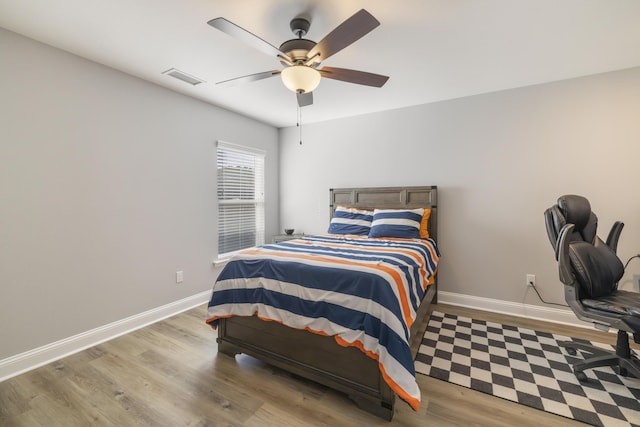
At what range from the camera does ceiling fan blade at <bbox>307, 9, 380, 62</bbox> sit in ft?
4.66

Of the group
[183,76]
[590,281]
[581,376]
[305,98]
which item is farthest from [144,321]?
[590,281]

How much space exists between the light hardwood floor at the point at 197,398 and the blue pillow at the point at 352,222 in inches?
72.4

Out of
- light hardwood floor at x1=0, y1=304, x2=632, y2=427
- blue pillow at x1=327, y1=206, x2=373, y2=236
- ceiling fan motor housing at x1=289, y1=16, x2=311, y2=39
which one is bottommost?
light hardwood floor at x1=0, y1=304, x2=632, y2=427

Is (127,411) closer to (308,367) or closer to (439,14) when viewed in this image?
(308,367)

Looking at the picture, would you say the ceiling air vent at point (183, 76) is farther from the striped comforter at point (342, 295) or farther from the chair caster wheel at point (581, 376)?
the chair caster wheel at point (581, 376)

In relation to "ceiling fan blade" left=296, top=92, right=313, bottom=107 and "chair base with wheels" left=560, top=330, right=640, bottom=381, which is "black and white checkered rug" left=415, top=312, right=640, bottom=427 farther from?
"ceiling fan blade" left=296, top=92, right=313, bottom=107

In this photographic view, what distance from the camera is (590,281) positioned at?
198 centimetres

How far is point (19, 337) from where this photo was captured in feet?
6.68

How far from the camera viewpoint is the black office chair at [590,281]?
1.84 m

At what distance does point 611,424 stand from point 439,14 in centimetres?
271

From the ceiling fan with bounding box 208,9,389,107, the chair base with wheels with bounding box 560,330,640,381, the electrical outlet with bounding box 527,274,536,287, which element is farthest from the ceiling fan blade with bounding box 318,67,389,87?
the electrical outlet with bounding box 527,274,536,287

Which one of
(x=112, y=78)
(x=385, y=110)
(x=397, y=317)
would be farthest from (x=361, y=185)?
(x=112, y=78)

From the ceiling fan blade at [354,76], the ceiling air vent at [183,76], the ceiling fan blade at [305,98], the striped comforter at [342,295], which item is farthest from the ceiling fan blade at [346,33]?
the ceiling air vent at [183,76]

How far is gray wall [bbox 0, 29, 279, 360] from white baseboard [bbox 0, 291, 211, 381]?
5 cm
